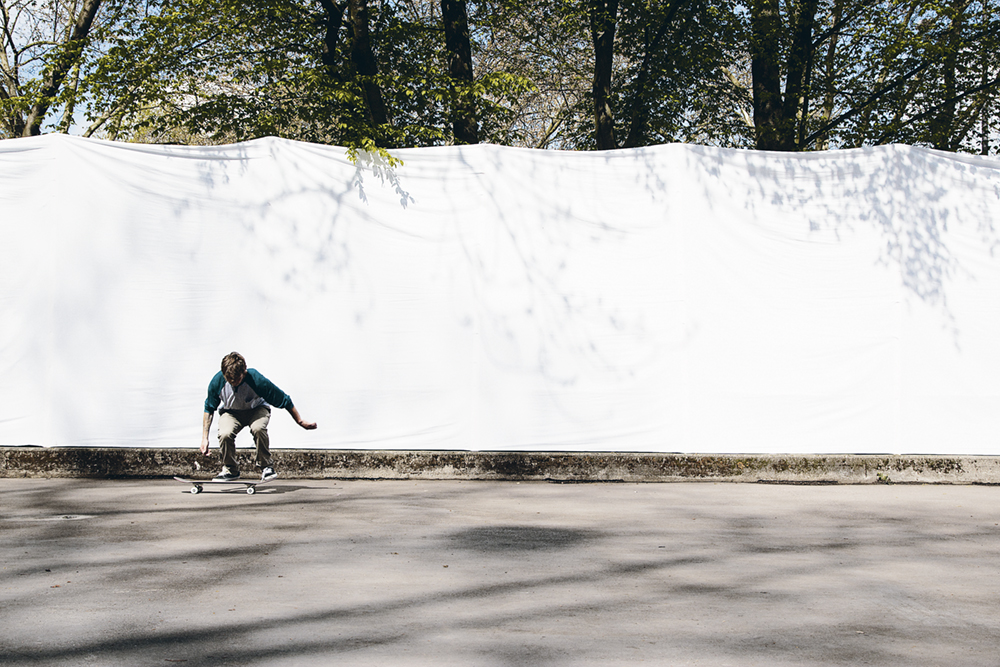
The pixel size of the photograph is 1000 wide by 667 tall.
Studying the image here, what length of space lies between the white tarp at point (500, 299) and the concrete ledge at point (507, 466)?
17cm

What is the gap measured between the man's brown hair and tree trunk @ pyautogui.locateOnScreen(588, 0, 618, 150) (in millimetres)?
7343

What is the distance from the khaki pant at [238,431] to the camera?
27.8 ft

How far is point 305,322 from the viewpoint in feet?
30.9

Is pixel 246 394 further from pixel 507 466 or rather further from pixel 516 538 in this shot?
pixel 516 538

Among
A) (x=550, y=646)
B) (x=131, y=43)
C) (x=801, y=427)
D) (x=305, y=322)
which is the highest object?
(x=131, y=43)

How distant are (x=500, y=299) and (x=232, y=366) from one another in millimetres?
2578

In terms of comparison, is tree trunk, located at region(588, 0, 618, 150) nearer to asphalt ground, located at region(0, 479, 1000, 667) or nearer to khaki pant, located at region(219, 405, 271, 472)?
asphalt ground, located at region(0, 479, 1000, 667)

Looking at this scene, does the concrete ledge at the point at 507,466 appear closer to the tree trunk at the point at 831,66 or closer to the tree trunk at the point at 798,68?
the tree trunk at the point at 798,68

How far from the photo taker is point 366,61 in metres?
13.2

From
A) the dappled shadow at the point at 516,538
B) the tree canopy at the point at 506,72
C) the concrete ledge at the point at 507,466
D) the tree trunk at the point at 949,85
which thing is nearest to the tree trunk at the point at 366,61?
the tree canopy at the point at 506,72

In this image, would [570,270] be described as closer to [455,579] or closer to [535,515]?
[535,515]

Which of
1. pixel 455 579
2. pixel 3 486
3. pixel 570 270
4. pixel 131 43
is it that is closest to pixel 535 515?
pixel 455 579

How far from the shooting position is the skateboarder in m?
8.44

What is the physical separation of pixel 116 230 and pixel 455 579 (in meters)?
5.90
